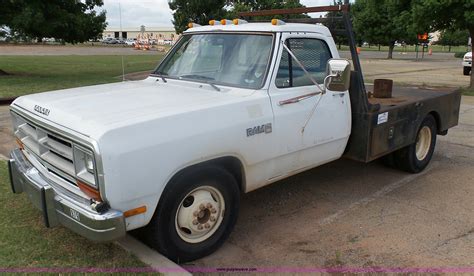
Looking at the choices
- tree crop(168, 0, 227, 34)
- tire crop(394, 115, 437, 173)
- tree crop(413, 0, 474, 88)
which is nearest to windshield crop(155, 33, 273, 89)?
tire crop(394, 115, 437, 173)

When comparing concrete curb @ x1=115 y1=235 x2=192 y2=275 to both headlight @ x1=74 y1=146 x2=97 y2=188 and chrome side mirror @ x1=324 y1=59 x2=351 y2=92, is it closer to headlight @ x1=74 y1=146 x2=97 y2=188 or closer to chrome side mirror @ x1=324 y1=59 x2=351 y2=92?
headlight @ x1=74 y1=146 x2=97 y2=188

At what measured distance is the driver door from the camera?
13.0 ft

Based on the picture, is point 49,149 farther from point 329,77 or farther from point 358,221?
point 358,221

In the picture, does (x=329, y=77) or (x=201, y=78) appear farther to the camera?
(x=201, y=78)

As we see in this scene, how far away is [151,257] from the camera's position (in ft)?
11.1

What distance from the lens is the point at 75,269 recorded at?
3244 millimetres

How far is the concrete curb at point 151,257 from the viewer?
323cm

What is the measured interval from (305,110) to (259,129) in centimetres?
66

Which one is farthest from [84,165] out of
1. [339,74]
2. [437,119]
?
[437,119]

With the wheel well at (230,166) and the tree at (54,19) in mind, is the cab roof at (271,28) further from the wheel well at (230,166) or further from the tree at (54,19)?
the tree at (54,19)

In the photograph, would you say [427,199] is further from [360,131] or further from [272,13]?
[272,13]

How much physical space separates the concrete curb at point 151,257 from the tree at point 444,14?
40.9 feet

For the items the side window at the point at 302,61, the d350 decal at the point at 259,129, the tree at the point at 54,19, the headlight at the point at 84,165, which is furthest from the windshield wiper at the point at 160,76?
the tree at the point at 54,19

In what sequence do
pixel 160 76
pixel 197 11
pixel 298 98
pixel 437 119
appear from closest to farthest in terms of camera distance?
1. pixel 298 98
2. pixel 160 76
3. pixel 437 119
4. pixel 197 11
